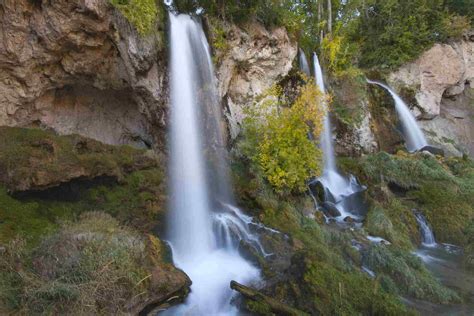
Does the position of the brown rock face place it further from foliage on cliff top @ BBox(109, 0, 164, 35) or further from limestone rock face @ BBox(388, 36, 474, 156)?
limestone rock face @ BBox(388, 36, 474, 156)

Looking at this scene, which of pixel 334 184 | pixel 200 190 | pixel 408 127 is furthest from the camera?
pixel 408 127

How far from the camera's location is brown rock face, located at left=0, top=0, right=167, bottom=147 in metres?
8.23

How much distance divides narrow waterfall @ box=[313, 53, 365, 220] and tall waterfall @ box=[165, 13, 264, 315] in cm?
382

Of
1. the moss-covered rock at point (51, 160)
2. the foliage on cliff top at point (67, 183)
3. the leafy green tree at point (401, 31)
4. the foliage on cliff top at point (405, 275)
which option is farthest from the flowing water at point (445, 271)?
the leafy green tree at point (401, 31)

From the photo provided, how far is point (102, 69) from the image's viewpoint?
957 cm

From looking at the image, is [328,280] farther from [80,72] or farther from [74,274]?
[80,72]

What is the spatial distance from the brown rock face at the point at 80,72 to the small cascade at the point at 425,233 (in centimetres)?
808

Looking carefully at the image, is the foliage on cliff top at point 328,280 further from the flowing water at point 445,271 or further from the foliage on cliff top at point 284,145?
the foliage on cliff top at point 284,145

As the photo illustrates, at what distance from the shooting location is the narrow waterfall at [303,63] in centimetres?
1556

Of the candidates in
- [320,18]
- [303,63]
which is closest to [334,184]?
[303,63]

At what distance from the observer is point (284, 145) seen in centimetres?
1044

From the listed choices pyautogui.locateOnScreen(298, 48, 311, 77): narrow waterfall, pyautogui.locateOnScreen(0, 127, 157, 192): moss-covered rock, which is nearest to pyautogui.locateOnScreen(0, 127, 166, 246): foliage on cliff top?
pyautogui.locateOnScreen(0, 127, 157, 192): moss-covered rock

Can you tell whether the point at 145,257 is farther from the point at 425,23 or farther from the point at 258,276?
the point at 425,23

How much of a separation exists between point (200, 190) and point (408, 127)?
12981mm
